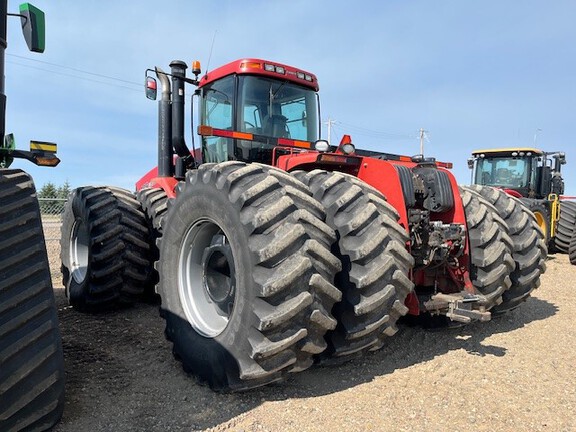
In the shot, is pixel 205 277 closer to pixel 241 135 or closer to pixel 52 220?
pixel 241 135

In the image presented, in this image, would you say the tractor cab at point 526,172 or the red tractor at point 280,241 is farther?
the tractor cab at point 526,172

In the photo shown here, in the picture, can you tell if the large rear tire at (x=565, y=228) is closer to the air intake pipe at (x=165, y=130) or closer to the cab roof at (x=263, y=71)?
the cab roof at (x=263, y=71)

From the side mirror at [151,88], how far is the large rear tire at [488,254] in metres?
3.66

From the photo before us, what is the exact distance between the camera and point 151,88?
531 cm

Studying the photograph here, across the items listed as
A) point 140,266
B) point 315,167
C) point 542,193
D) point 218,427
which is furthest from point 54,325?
point 542,193

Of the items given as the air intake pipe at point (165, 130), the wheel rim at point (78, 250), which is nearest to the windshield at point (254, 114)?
the air intake pipe at point (165, 130)

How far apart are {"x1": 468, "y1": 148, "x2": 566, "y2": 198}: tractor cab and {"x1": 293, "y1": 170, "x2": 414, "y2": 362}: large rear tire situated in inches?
393

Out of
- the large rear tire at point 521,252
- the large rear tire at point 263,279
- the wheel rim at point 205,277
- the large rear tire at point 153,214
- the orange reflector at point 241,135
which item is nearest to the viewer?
the large rear tire at point 263,279

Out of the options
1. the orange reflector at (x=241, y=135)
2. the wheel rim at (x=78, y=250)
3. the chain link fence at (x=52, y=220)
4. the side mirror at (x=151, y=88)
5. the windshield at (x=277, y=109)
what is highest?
the side mirror at (x=151, y=88)

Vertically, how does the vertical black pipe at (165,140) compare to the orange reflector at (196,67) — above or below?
below

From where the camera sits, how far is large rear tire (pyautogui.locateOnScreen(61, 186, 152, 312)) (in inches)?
191

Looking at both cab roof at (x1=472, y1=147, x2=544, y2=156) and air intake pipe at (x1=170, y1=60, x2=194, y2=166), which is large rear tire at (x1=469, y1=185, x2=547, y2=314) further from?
cab roof at (x1=472, y1=147, x2=544, y2=156)

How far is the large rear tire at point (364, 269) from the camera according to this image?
9.57 feet

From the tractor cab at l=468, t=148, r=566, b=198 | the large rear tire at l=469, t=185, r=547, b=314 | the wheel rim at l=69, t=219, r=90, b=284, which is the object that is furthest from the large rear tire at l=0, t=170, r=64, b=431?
the tractor cab at l=468, t=148, r=566, b=198
